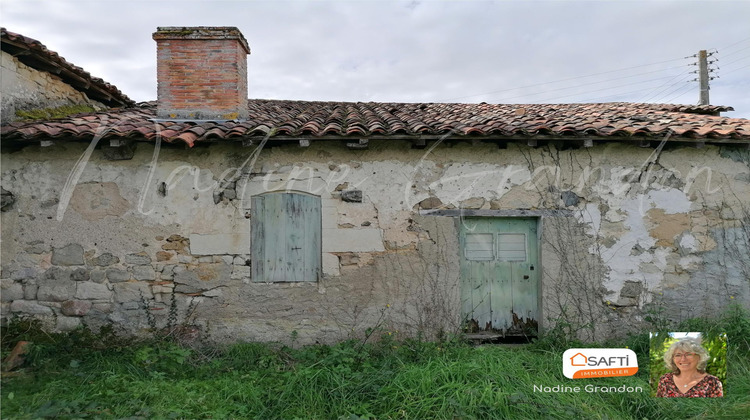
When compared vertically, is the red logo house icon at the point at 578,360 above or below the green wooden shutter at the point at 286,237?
below

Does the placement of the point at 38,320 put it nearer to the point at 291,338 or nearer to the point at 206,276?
the point at 206,276

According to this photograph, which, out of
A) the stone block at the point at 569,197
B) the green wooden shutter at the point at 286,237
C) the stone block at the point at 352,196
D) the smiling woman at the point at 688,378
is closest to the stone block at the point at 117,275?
the green wooden shutter at the point at 286,237

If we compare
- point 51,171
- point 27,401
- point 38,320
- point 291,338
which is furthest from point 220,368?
point 51,171

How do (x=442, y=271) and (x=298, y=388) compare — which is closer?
(x=298, y=388)

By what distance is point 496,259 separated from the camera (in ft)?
19.5

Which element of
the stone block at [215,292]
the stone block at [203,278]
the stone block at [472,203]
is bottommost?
the stone block at [215,292]

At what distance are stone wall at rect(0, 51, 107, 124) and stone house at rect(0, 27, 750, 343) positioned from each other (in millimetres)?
1037

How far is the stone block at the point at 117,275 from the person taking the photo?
5.62 metres

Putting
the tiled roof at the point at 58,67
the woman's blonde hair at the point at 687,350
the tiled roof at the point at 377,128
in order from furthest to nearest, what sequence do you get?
1. the tiled roof at the point at 58,67
2. the tiled roof at the point at 377,128
3. the woman's blonde hair at the point at 687,350

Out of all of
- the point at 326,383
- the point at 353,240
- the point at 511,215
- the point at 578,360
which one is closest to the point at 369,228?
the point at 353,240

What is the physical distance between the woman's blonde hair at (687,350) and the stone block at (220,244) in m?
4.89

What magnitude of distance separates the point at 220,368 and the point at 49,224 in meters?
2.86

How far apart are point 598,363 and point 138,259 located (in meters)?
5.59

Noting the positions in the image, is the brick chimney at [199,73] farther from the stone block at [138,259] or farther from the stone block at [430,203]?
the stone block at [430,203]
